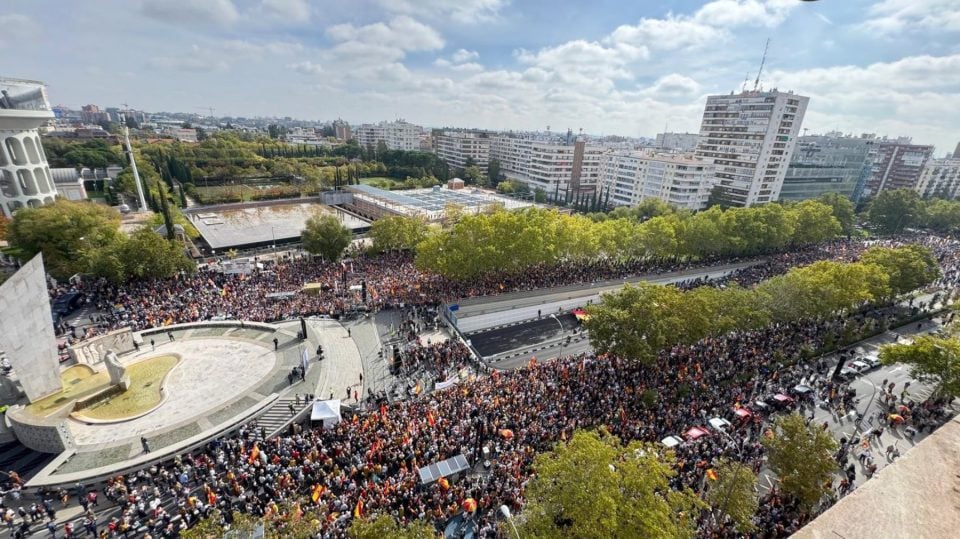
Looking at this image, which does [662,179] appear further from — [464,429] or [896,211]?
[464,429]

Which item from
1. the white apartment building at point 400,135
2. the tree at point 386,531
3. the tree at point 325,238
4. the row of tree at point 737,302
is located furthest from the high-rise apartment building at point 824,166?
the white apartment building at point 400,135

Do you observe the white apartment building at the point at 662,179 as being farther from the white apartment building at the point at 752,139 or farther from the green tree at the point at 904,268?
the green tree at the point at 904,268

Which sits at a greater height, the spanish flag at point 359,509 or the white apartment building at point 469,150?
the white apartment building at point 469,150

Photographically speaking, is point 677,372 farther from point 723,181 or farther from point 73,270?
point 723,181

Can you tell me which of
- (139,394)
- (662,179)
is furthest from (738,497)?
(662,179)

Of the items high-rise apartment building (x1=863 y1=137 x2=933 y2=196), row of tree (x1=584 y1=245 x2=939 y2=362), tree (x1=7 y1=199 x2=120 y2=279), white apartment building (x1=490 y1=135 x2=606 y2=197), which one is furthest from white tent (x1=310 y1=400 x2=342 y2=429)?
high-rise apartment building (x1=863 y1=137 x2=933 y2=196)

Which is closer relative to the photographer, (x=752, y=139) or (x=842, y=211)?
(x=842, y=211)
